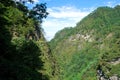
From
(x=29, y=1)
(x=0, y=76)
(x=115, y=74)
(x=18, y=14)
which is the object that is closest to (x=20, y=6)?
(x=29, y=1)

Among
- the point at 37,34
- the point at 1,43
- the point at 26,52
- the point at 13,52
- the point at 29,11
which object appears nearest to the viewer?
the point at 1,43

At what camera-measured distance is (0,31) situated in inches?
934

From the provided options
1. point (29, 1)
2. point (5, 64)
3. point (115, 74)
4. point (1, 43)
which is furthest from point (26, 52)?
point (115, 74)

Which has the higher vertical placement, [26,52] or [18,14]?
[18,14]

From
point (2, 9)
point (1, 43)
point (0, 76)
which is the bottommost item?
point (0, 76)

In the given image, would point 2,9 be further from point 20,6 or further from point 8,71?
point 20,6

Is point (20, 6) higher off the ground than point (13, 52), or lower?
higher

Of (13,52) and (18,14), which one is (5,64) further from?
(18,14)

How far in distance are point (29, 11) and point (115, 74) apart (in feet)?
545

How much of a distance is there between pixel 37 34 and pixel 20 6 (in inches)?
1497

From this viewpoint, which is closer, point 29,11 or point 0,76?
point 0,76

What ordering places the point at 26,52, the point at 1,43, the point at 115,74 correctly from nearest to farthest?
1. the point at 1,43
2. the point at 26,52
3. the point at 115,74

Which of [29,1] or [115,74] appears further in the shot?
[115,74]

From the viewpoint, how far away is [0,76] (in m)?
22.5
